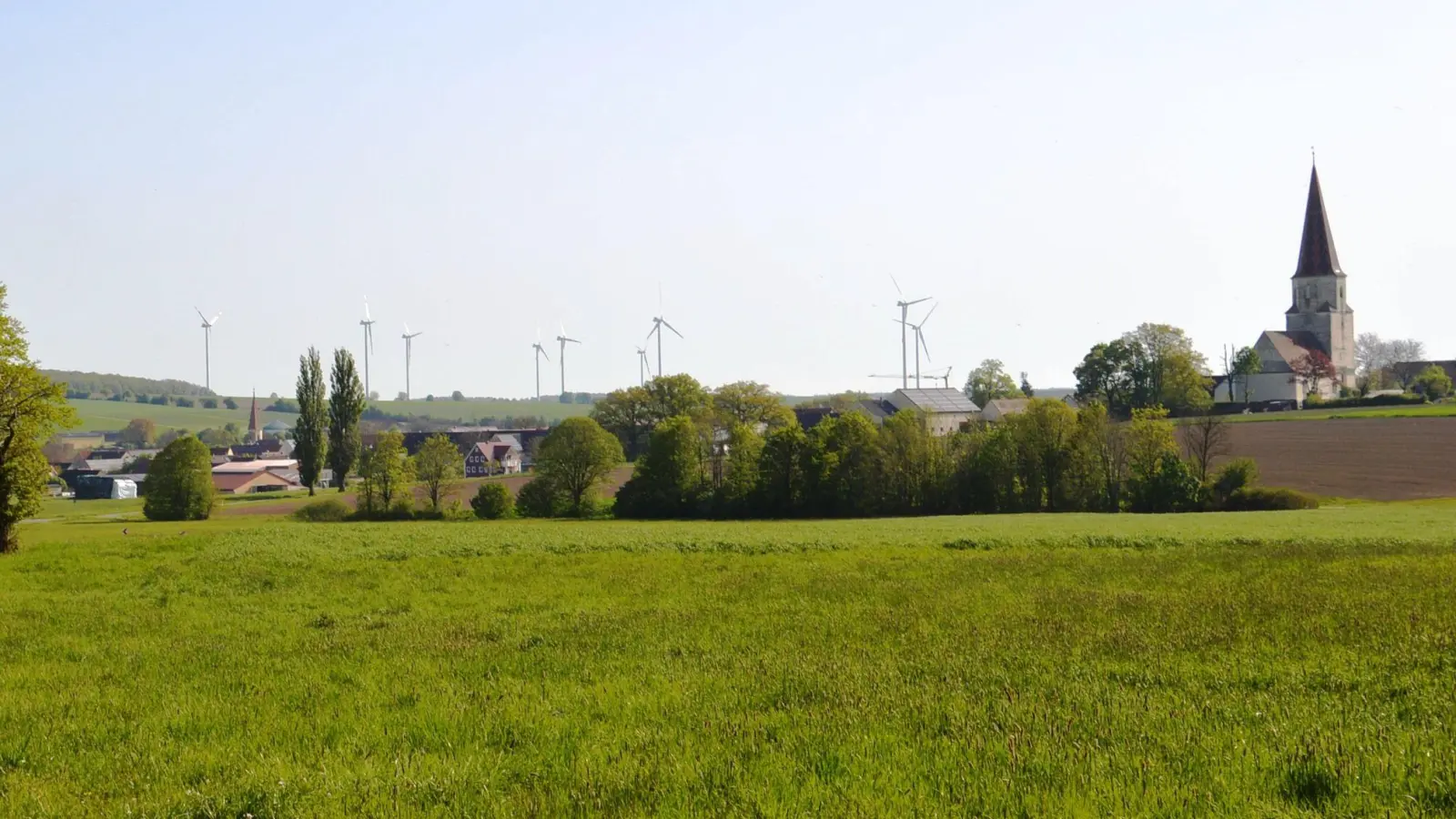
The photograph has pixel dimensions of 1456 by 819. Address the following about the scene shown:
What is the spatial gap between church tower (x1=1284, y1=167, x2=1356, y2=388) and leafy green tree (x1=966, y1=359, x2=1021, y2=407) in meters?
42.8

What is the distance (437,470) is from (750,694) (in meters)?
67.9

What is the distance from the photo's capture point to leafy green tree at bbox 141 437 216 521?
77.0 metres

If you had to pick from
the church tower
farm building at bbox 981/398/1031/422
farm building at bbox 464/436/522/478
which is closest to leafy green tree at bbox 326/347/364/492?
farm building at bbox 464/436/522/478

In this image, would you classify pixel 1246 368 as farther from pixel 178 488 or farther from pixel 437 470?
pixel 178 488

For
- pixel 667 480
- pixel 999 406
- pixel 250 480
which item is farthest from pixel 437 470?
pixel 999 406

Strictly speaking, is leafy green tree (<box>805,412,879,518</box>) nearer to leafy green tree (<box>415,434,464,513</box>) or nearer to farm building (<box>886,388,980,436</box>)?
leafy green tree (<box>415,434,464,513</box>)

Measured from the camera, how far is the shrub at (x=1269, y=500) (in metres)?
64.6

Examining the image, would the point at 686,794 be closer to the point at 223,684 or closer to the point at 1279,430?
the point at 223,684

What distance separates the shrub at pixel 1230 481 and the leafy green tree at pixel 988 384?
347 feet

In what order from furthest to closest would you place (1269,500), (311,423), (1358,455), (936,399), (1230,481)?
(936,399)
(311,423)
(1358,455)
(1230,481)
(1269,500)

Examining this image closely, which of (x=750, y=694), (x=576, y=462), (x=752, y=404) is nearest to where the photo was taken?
(x=750, y=694)

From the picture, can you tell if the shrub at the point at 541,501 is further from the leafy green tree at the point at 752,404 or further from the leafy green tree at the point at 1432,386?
the leafy green tree at the point at 1432,386

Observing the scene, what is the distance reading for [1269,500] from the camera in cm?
6569

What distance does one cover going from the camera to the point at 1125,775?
7996mm
